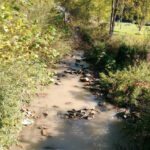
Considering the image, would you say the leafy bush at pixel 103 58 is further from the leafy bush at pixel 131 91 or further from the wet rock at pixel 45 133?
the wet rock at pixel 45 133

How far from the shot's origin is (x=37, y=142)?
5.12 metres

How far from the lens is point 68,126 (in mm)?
5945

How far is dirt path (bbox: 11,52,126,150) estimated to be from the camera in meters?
5.16

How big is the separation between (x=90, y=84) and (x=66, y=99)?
6.59 ft

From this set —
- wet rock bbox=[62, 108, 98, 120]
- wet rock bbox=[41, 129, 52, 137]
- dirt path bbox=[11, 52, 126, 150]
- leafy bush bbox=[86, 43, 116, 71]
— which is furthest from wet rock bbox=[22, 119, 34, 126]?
leafy bush bbox=[86, 43, 116, 71]

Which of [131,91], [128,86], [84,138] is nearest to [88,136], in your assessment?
[84,138]

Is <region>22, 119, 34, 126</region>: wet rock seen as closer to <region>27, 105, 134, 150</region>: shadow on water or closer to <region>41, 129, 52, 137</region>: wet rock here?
<region>41, 129, 52, 137</region>: wet rock

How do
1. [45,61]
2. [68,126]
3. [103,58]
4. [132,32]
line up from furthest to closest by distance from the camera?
[132,32], [103,58], [45,61], [68,126]

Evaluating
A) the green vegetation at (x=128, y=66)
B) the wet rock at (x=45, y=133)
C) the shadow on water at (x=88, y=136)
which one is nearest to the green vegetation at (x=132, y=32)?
the green vegetation at (x=128, y=66)

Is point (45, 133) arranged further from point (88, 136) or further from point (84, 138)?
point (88, 136)

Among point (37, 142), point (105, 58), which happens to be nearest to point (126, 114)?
point (37, 142)

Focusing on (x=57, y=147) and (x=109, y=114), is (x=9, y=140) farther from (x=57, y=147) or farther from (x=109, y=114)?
(x=109, y=114)

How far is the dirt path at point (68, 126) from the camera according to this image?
16.9ft

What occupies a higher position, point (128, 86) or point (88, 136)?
point (128, 86)
